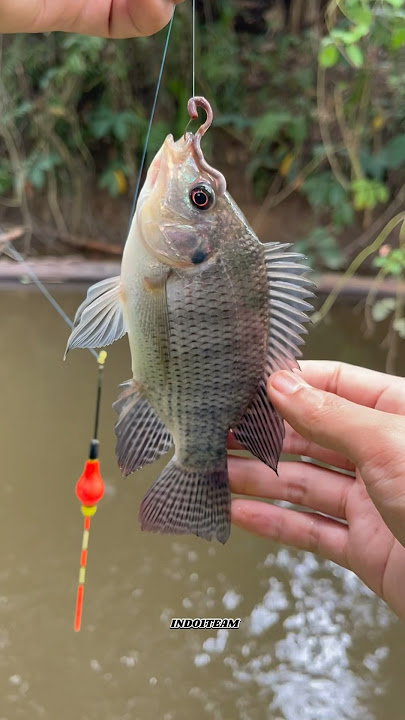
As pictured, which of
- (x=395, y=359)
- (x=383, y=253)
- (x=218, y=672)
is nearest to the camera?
(x=218, y=672)

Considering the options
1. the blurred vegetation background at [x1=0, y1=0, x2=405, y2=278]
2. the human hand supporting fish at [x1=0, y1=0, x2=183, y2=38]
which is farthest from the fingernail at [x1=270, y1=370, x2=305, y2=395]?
the blurred vegetation background at [x1=0, y1=0, x2=405, y2=278]

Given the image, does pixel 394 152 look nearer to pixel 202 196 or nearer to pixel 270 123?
pixel 270 123

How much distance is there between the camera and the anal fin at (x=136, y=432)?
1124mm

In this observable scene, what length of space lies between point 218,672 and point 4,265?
3.39 m

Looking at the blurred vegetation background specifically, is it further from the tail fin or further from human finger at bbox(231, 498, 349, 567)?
the tail fin

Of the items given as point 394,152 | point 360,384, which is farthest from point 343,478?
point 394,152

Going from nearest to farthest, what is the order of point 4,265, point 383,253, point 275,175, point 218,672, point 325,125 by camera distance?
point 218,672 < point 383,253 < point 4,265 < point 325,125 < point 275,175

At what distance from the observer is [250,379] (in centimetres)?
110

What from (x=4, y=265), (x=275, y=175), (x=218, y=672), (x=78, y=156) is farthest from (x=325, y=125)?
(x=218, y=672)

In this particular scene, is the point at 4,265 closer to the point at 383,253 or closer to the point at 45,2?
the point at 383,253

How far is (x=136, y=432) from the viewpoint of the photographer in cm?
114

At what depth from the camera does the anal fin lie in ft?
3.69

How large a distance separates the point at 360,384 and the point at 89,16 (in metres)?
1.13

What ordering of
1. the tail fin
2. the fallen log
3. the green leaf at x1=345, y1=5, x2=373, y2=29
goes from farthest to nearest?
the fallen log, the green leaf at x1=345, y1=5, x2=373, y2=29, the tail fin
